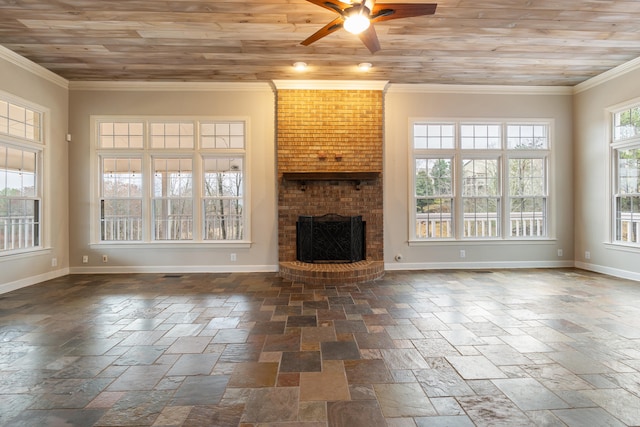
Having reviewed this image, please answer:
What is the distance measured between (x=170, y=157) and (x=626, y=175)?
23.9 ft

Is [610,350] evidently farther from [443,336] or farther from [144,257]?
[144,257]

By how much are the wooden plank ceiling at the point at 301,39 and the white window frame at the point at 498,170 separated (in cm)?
71

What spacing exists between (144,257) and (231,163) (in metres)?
2.15

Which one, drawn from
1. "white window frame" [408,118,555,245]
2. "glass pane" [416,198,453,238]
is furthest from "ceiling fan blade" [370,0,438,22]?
"glass pane" [416,198,453,238]

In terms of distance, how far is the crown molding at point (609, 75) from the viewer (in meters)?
4.72

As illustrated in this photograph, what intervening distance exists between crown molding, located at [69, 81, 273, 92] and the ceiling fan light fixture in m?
2.90

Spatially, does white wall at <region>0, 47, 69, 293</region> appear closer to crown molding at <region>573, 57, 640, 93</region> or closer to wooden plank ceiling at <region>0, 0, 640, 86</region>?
wooden plank ceiling at <region>0, 0, 640, 86</region>

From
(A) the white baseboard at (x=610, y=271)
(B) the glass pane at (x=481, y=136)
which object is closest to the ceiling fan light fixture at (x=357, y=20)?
(B) the glass pane at (x=481, y=136)

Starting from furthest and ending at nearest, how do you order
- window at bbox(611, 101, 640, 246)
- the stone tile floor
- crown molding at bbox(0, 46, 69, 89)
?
1. window at bbox(611, 101, 640, 246)
2. crown molding at bbox(0, 46, 69, 89)
3. the stone tile floor

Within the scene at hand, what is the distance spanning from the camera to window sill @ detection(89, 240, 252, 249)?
17.9 feet

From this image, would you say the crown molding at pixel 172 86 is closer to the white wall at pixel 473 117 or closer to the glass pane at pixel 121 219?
the glass pane at pixel 121 219

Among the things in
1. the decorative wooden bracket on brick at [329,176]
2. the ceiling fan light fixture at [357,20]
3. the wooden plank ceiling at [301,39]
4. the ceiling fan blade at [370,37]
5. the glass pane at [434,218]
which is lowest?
the glass pane at [434,218]

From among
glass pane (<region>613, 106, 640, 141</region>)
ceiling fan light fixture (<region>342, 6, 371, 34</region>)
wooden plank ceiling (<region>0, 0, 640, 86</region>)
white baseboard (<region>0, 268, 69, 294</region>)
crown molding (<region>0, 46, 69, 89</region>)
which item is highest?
wooden plank ceiling (<region>0, 0, 640, 86</region>)

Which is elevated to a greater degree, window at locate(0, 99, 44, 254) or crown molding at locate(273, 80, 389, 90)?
crown molding at locate(273, 80, 389, 90)
